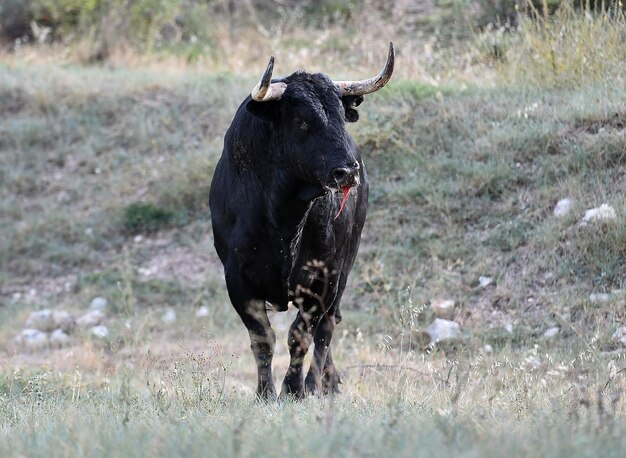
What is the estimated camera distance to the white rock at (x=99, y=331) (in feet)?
38.0

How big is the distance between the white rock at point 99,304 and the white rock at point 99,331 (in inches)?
26.5

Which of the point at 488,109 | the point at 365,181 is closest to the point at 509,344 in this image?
the point at 365,181

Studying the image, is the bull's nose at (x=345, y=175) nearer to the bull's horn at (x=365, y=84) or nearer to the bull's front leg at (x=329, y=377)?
the bull's horn at (x=365, y=84)

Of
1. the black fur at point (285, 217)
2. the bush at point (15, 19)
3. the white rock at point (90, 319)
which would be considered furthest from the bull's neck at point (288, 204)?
the bush at point (15, 19)

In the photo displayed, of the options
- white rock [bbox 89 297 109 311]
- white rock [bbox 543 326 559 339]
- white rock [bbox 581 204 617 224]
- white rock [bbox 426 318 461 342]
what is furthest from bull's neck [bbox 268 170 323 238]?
white rock [bbox 89 297 109 311]

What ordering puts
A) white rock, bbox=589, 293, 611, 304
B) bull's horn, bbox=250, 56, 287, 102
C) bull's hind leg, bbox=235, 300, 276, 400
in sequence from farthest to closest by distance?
white rock, bbox=589, 293, 611, 304 < bull's hind leg, bbox=235, 300, 276, 400 < bull's horn, bbox=250, 56, 287, 102

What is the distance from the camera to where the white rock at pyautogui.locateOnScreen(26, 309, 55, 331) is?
40.3 feet

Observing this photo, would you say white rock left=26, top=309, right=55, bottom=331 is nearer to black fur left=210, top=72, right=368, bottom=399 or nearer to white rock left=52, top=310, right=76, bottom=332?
white rock left=52, top=310, right=76, bottom=332

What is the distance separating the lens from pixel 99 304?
12812mm

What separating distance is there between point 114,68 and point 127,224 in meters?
5.41

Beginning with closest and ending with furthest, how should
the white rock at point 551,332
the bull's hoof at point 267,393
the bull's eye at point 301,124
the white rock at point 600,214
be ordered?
the bull's eye at point 301,124 < the bull's hoof at point 267,393 < the white rock at point 551,332 < the white rock at point 600,214

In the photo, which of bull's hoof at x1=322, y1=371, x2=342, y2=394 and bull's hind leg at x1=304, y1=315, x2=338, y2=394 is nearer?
bull's hind leg at x1=304, y1=315, x2=338, y2=394

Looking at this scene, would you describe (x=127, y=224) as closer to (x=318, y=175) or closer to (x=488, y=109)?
(x=488, y=109)

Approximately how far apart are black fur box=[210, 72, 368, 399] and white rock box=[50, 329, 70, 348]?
13.8 ft
